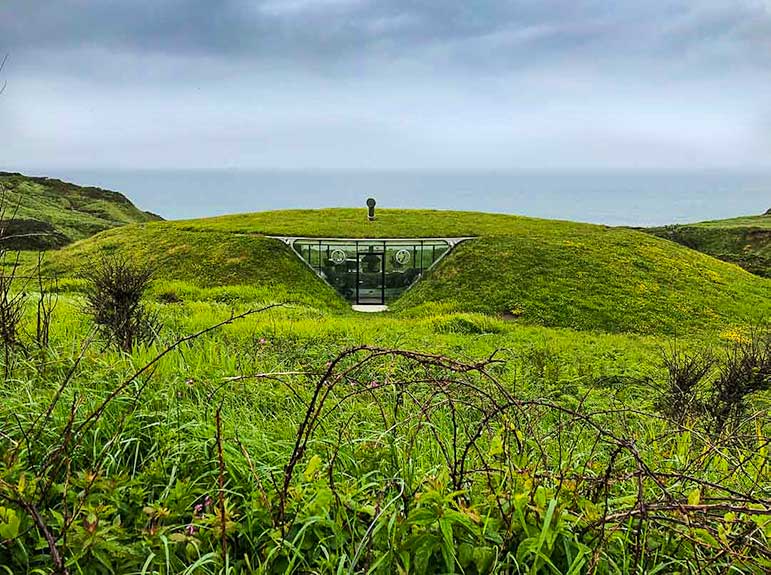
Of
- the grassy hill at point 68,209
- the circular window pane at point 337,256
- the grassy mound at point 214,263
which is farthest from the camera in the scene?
the grassy hill at point 68,209

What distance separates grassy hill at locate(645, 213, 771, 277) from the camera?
118ft

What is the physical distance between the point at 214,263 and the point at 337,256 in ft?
13.1

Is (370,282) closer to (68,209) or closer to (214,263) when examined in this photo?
(214,263)

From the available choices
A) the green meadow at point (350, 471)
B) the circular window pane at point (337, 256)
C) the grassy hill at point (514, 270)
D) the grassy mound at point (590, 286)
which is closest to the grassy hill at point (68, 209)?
the grassy hill at point (514, 270)

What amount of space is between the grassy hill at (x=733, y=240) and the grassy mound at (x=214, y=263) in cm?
2883

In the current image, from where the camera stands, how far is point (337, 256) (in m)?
18.7

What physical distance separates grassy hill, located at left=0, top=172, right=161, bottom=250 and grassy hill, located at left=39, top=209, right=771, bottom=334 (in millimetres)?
12960

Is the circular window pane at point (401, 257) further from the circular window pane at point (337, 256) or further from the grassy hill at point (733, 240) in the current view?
the grassy hill at point (733, 240)

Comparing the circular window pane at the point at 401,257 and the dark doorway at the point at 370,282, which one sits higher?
the circular window pane at the point at 401,257

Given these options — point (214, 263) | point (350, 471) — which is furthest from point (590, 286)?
point (350, 471)

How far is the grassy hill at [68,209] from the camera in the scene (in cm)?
3728

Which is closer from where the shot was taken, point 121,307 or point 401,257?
point 121,307

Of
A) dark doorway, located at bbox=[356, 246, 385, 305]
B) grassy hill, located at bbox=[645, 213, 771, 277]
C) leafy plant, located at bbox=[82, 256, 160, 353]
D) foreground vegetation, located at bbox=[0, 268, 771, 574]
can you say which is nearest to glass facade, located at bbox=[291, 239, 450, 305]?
dark doorway, located at bbox=[356, 246, 385, 305]

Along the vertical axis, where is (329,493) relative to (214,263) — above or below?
below
